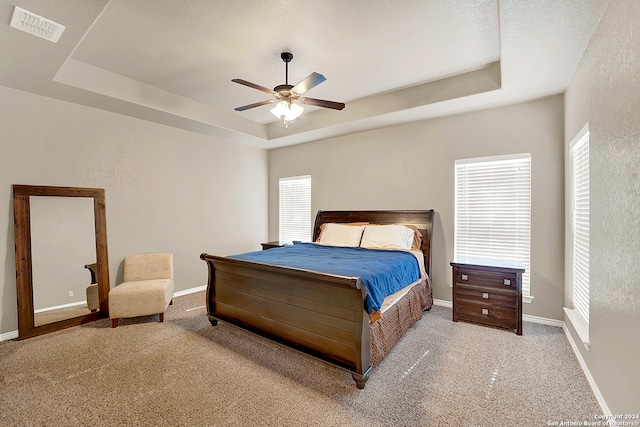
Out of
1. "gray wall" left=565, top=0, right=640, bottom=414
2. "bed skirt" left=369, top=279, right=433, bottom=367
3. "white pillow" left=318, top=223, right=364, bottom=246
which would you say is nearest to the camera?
"gray wall" left=565, top=0, right=640, bottom=414

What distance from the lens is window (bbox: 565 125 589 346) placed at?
94.4 inches

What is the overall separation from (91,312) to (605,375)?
5.06 m

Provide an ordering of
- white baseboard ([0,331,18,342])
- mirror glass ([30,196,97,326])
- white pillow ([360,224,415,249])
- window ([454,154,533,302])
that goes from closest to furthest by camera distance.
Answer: white baseboard ([0,331,18,342])
mirror glass ([30,196,97,326])
window ([454,154,533,302])
white pillow ([360,224,415,249])

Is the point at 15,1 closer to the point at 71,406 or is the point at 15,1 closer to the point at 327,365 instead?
the point at 71,406

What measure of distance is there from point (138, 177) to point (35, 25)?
88.4 inches

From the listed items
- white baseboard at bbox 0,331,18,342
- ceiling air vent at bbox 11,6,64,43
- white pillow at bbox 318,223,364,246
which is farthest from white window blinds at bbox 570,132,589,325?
white baseboard at bbox 0,331,18,342

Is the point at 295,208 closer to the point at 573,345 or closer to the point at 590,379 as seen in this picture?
the point at 573,345

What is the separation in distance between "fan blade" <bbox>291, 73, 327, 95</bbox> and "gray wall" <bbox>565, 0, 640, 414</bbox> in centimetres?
191

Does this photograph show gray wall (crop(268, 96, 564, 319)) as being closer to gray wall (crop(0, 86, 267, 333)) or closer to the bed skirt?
the bed skirt

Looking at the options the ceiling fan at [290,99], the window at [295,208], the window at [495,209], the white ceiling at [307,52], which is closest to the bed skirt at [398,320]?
the window at [495,209]

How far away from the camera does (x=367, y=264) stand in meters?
2.76

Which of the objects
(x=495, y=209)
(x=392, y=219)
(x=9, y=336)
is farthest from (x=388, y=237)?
(x=9, y=336)

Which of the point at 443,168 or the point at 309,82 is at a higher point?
the point at 309,82

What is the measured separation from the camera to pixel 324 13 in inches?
91.0
